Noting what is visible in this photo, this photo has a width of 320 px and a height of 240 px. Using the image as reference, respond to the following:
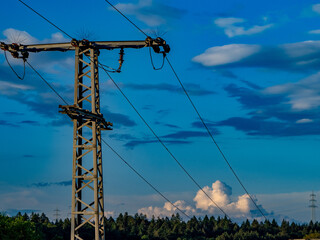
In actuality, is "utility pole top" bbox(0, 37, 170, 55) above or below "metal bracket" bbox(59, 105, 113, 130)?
above

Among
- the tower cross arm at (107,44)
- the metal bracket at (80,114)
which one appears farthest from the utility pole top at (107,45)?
the metal bracket at (80,114)

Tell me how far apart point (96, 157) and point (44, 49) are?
30.9 ft

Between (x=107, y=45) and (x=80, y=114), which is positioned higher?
(x=107, y=45)

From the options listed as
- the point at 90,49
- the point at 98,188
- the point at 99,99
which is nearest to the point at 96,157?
the point at 98,188

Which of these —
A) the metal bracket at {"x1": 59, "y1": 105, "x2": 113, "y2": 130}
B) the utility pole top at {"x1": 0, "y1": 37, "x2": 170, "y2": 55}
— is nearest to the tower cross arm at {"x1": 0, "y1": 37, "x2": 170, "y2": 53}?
the utility pole top at {"x1": 0, "y1": 37, "x2": 170, "y2": 55}

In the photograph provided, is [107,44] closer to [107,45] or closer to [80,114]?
[107,45]

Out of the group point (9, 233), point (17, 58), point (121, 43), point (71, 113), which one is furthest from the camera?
point (9, 233)

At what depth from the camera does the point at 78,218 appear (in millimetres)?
33656

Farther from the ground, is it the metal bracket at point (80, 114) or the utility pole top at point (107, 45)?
the utility pole top at point (107, 45)

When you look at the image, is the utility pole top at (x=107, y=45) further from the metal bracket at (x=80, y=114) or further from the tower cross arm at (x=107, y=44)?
the metal bracket at (x=80, y=114)

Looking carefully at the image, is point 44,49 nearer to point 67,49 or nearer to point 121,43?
point 67,49

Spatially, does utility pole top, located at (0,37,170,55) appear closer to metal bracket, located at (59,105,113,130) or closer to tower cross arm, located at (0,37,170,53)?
tower cross arm, located at (0,37,170,53)

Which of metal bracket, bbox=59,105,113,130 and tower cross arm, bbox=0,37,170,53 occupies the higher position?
tower cross arm, bbox=0,37,170,53

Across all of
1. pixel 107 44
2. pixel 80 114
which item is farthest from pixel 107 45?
pixel 80 114
